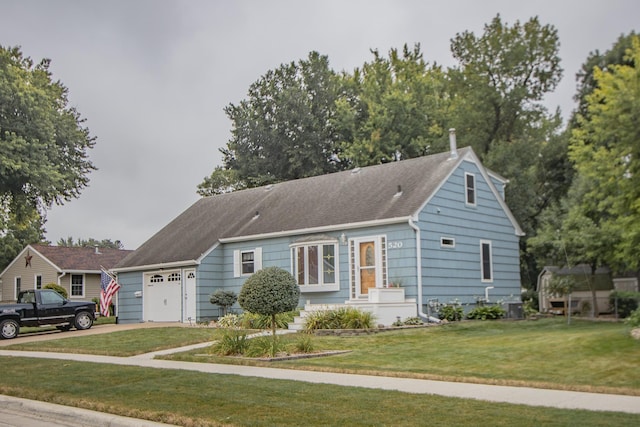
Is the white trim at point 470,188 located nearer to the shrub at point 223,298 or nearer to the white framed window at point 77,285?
the shrub at point 223,298

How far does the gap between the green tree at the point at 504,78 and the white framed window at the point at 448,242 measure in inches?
565

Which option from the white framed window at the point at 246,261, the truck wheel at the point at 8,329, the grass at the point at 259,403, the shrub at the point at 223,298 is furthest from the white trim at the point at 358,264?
the truck wheel at the point at 8,329

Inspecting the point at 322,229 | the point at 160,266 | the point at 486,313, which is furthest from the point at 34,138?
the point at 486,313

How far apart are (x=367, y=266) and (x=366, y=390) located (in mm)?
13335

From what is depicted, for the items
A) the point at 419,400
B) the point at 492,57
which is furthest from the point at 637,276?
the point at 419,400

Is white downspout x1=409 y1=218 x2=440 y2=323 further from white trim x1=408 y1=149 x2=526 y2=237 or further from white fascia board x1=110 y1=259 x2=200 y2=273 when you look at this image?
white fascia board x1=110 y1=259 x2=200 y2=273

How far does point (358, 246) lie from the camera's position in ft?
77.4

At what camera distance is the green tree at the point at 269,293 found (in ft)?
52.7

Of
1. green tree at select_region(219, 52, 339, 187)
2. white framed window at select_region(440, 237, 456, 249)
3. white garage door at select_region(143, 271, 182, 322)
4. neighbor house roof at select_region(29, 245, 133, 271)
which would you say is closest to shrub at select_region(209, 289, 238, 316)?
white garage door at select_region(143, 271, 182, 322)

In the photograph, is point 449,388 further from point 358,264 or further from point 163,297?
point 163,297

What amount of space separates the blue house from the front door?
0.12 feet

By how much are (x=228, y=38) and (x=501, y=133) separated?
71.4 feet

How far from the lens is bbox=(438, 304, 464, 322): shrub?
22.6 m

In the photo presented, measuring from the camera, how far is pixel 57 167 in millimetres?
35812
